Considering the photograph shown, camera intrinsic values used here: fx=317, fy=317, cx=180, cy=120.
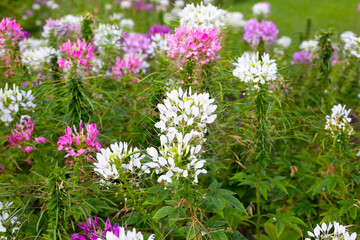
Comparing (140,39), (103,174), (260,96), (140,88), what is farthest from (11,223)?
(140,39)

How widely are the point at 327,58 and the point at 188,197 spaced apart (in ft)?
5.05

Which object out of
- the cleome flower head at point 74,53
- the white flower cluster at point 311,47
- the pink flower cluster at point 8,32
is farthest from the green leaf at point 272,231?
the pink flower cluster at point 8,32

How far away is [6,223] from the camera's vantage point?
5.03 ft

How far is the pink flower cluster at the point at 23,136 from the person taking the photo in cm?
185

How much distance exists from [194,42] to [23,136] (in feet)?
3.75

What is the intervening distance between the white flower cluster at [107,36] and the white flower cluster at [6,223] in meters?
1.46

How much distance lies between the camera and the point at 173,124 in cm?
126

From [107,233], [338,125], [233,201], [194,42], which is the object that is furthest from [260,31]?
[107,233]

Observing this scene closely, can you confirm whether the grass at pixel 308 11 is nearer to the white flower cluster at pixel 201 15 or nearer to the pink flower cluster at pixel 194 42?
the white flower cluster at pixel 201 15

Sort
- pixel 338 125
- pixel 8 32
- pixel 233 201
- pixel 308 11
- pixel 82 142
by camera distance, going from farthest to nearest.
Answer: pixel 308 11, pixel 8 32, pixel 338 125, pixel 82 142, pixel 233 201

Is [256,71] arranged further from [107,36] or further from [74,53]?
[107,36]

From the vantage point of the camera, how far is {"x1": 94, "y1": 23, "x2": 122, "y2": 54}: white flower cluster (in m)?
2.56

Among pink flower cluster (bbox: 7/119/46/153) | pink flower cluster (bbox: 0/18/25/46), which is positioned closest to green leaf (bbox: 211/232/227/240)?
pink flower cluster (bbox: 7/119/46/153)

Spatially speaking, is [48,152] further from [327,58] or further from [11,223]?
[327,58]
